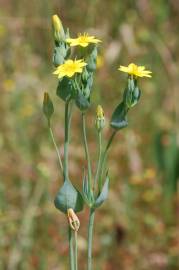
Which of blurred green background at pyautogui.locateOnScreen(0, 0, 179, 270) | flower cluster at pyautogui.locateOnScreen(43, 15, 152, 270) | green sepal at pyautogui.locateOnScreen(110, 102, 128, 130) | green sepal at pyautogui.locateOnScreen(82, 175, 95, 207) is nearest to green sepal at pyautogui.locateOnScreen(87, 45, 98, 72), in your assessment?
flower cluster at pyautogui.locateOnScreen(43, 15, 152, 270)

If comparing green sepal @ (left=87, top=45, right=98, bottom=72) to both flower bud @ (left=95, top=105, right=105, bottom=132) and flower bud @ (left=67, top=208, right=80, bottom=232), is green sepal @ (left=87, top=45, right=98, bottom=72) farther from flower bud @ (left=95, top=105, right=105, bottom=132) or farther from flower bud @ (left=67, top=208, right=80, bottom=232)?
flower bud @ (left=67, top=208, right=80, bottom=232)

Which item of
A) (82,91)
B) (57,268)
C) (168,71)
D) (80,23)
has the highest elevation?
(80,23)

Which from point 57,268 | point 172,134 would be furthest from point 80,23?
point 57,268

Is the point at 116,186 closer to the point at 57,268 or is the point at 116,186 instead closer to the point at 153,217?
the point at 153,217

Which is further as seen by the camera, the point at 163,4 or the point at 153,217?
the point at 163,4

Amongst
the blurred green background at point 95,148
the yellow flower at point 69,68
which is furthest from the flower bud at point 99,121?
the blurred green background at point 95,148

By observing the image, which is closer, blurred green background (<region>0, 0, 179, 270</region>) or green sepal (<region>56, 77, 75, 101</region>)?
green sepal (<region>56, 77, 75, 101</region>)

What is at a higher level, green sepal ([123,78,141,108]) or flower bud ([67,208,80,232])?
green sepal ([123,78,141,108])
